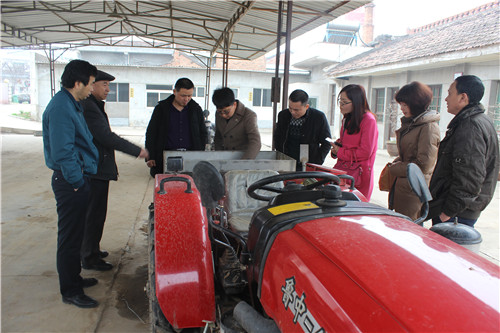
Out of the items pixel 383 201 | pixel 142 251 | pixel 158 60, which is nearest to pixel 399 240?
pixel 142 251

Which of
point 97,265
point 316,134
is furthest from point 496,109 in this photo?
point 97,265

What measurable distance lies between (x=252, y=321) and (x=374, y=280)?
555 mm

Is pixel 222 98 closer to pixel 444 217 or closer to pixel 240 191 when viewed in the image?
pixel 240 191

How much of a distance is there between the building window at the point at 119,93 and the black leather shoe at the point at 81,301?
21.1m

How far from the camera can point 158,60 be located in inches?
1104

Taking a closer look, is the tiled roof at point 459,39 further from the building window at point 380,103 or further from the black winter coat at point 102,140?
the black winter coat at point 102,140

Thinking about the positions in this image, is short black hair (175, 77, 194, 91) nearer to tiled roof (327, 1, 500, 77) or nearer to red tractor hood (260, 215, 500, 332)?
red tractor hood (260, 215, 500, 332)

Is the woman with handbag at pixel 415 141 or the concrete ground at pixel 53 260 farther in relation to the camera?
the woman with handbag at pixel 415 141

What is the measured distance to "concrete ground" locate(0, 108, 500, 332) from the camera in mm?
2410

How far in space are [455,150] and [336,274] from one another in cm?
166

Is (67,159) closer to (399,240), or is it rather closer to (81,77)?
(81,77)

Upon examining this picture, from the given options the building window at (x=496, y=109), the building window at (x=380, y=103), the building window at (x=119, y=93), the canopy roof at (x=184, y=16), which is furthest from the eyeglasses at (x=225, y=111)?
the building window at (x=119, y=93)

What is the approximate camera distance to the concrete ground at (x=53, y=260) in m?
2.41

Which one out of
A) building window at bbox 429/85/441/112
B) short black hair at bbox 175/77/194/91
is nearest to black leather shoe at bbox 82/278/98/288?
short black hair at bbox 175/77/194/91
